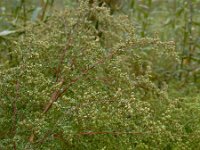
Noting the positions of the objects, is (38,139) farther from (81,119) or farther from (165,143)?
(165,143)

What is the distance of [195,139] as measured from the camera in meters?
1.58

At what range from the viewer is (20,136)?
51.9 inches

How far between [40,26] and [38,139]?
89 centimetres

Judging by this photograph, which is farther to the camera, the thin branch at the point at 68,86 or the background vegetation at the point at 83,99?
the thin branch at the point at 68,86

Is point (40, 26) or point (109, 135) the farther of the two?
point (40, 26)

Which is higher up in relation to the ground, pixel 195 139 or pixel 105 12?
pixel 105 12

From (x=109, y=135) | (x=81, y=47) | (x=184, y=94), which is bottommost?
(x=184, y=94)

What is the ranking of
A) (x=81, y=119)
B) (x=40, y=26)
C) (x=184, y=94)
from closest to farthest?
(x=81, y=119) → (x=40, y=26) → (x=184, y=94)

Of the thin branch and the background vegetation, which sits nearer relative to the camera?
the background vegetation

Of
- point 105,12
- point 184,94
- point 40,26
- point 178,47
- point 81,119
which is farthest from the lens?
point 178,47

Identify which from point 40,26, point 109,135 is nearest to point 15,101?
point 109,135

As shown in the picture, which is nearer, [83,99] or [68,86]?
[83,99]

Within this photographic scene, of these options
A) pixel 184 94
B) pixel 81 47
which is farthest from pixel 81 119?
pixel 184 94

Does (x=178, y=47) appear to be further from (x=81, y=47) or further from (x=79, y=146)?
(x=79, y=146)
